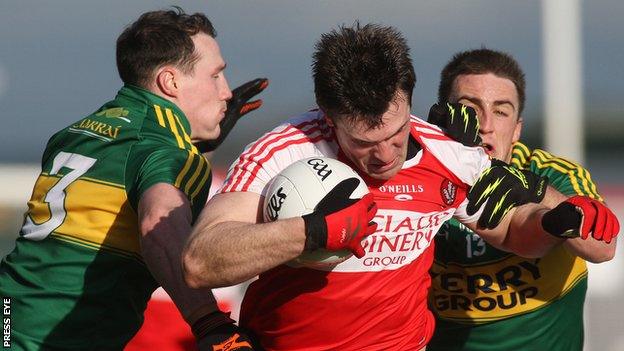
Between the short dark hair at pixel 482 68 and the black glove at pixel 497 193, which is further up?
the short dark hair at pixel 482 68

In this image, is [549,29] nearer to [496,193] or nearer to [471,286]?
[471,286]

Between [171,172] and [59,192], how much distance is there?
0.59 m

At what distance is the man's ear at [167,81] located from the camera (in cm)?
511

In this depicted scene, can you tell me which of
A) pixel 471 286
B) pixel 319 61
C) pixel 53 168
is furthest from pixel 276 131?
pixel 471 286

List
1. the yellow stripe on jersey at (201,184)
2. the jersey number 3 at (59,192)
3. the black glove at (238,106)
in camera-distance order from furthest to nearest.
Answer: the black glove at (238,106)
the jersey number 3 at (59,192)
the yellow stripe on jersey at (201,184)

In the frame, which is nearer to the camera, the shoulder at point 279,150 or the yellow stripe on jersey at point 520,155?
the shoulder at point 279,150

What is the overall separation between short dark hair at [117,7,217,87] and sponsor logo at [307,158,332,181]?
1375 millimetres

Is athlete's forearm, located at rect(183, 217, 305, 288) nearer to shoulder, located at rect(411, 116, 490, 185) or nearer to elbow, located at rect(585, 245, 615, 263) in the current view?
shoulder, located at rect(411, 116, 490, 185)

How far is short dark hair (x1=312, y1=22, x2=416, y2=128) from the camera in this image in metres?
3.98

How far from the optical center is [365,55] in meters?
4.01

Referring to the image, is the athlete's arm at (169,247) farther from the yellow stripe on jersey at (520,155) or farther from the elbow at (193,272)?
the yellow stripe on jersey at (520,155)

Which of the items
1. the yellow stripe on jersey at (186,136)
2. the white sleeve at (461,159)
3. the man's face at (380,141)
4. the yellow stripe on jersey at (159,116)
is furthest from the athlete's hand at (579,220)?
the yellow stripe on jersey at (159,116)

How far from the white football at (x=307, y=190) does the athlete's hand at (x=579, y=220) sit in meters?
0.90

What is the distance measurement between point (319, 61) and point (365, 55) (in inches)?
7.3
